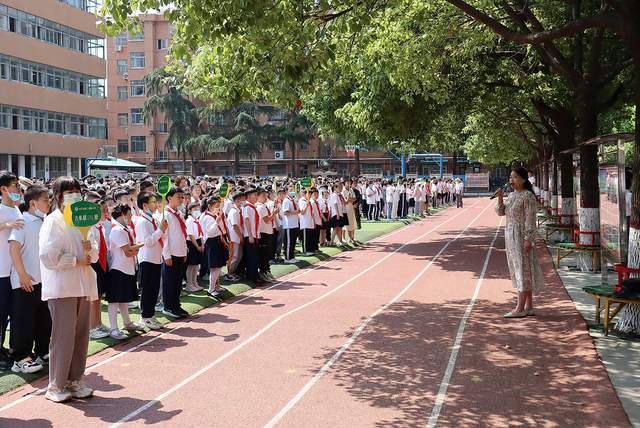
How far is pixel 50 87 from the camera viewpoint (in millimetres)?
44188

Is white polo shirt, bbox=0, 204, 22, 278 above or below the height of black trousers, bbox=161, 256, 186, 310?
above

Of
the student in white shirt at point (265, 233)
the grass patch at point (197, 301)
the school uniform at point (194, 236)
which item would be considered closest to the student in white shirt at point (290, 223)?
the grass patch at point (197, 301)

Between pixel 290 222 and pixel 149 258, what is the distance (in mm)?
8138

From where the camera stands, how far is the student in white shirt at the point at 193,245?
493 inches

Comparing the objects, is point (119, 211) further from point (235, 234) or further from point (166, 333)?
point (235, 234)

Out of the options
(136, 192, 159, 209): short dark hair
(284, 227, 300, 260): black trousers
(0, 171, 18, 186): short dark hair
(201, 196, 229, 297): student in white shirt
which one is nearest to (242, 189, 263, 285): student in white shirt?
(201, 196, 229, 297): student in white shirt

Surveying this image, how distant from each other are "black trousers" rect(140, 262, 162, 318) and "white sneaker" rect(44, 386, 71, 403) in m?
3.21

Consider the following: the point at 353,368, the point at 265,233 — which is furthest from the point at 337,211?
the point at 353,368

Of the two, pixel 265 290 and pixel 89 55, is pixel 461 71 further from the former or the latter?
pixel 89 55

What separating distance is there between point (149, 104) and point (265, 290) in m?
51.7

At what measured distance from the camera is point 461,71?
19.4 meters

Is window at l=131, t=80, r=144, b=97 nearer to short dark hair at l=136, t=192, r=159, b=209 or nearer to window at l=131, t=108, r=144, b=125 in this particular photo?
window at l=131, t=108, r=144, b=125

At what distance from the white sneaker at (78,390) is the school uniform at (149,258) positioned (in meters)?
3.06

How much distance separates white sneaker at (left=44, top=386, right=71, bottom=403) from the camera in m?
6.73
